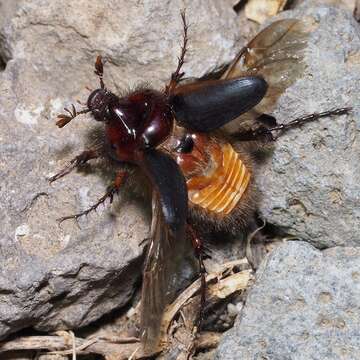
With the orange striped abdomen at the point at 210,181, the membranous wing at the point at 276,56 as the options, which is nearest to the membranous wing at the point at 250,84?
the membranous wing at the point at 276,56

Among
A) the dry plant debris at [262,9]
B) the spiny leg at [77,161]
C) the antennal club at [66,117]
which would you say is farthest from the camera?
the dry plant debris at [262,9]

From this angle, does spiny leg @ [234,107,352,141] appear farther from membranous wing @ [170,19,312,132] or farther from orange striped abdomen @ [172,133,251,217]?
orange striped abdomen @ [172,133,251,217]

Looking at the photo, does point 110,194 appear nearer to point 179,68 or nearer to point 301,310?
point 179,68

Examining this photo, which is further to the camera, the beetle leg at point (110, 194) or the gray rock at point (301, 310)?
the beetle leg at point (110, 194)

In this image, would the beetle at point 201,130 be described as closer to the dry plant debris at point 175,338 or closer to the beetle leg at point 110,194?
the beetle leg at point 110,194

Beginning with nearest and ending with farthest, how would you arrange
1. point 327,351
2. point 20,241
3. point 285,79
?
point 327,351 → point 20,241 → point 285,79

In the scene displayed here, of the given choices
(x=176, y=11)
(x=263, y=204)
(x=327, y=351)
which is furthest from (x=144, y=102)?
(x=327, y=351)

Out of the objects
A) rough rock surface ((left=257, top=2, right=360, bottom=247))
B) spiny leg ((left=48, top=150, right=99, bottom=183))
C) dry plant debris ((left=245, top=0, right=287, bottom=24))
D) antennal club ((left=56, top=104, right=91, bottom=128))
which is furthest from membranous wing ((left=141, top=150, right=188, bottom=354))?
dry plant debris ((left=245, top=0, right=287, bottom=24))

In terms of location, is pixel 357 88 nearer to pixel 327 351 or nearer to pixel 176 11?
pixel 176 11
